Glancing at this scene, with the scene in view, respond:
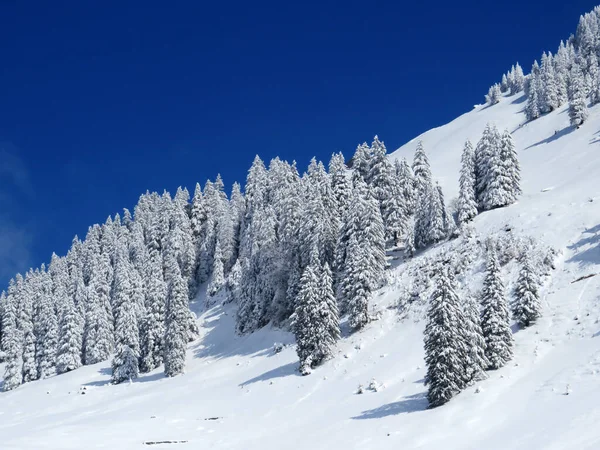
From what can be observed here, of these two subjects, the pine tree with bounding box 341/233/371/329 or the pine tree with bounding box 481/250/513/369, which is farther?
the pine tree with bounding box 341/233/371/329

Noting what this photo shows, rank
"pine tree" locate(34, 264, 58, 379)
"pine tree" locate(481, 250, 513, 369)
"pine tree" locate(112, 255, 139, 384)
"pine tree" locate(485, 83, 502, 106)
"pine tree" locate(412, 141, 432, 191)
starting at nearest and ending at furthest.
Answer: "pine tree" locate(481, 250, 513, 369) < "pine tree" locate(112, 255, 139, 384) < "pine tree" locate(412, 141, 432, 191) < "pine tree" locate(34, 264, 58, 379) < "pine tree" locate(485, 83, 502, 106)

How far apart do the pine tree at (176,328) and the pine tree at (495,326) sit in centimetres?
3616

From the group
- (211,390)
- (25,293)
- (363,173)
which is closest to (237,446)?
(211,390)

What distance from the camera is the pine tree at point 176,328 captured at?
56.7 metres

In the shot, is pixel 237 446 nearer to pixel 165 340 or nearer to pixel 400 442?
pixel 400 442

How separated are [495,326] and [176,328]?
37554 millimetres

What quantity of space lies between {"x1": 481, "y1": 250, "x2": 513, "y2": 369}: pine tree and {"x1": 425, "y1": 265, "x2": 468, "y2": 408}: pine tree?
2.45 metres

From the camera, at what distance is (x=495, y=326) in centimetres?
3070

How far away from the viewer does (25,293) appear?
94.8 meters

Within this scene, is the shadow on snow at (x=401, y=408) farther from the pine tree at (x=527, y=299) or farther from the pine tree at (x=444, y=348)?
the pine tree at (x=527, y=299)

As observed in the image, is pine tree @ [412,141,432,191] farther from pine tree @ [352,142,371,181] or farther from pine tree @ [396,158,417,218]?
pine tree @ [352,142,371,181]

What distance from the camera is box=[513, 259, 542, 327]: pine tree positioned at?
114ft

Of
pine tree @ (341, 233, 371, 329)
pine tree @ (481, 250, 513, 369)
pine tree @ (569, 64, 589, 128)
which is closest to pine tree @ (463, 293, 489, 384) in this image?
pine tree @ (481, 250, 513, 369)

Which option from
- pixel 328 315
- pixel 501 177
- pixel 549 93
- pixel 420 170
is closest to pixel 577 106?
pixel 549 93
